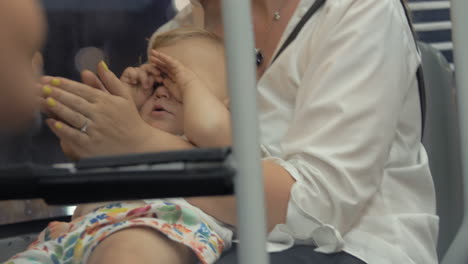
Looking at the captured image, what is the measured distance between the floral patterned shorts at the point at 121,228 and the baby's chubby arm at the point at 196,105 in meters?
0.10

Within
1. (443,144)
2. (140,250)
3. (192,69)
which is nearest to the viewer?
(140,250)

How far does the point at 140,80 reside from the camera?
101 cm

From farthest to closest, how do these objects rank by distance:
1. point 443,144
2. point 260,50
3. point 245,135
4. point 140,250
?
1. point 443,144
2. point 260,50
3. point 140,250
4. point 245,135

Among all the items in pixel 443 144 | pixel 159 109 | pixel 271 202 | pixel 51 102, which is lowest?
pixel 443 144

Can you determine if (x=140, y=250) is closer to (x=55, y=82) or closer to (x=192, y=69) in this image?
(x=55, y=82)

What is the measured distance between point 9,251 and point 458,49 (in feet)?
2.47

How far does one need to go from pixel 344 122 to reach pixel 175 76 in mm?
236

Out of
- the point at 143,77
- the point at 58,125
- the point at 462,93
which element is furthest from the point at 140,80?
the point at 462,93

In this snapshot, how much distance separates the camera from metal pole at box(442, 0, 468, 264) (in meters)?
1.21

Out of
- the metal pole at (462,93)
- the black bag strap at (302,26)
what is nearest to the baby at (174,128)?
the black bag strap at (302,26)

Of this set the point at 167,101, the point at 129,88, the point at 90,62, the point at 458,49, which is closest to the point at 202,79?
the point at 167,101

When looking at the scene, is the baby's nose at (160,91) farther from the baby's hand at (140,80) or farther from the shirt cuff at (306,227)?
the shirt cuff at (306,227)

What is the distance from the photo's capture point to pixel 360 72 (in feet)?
3.55

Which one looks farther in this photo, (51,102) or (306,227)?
(306,227)
